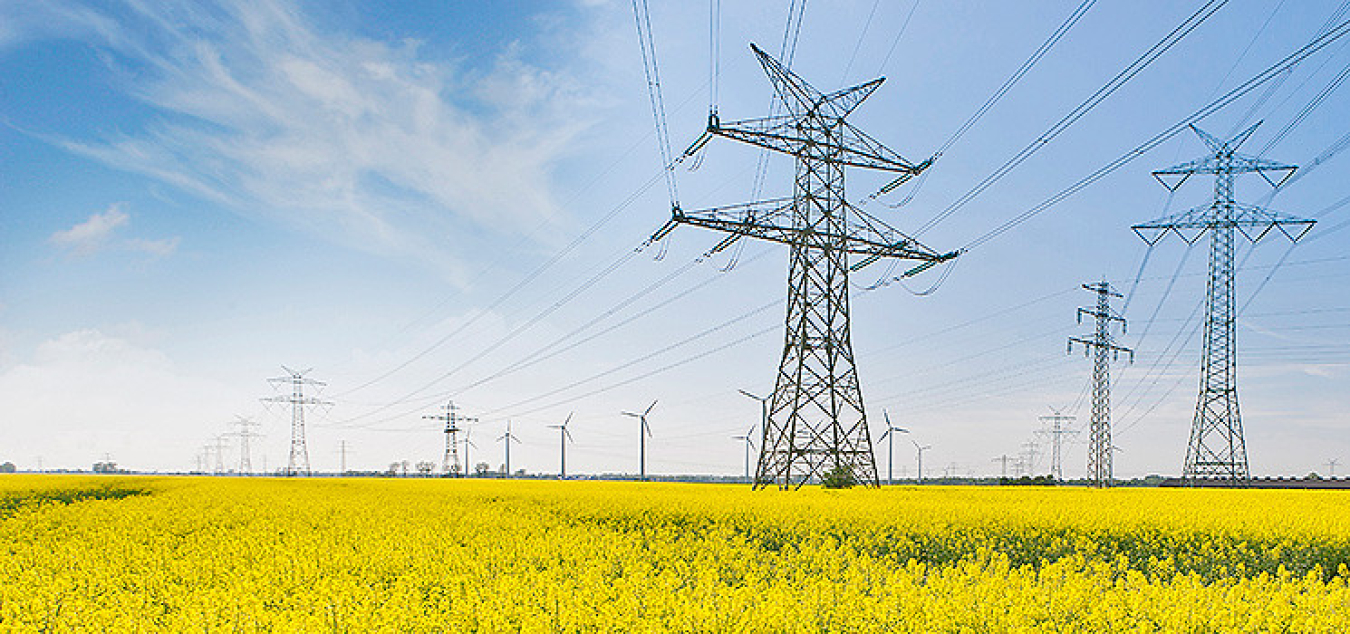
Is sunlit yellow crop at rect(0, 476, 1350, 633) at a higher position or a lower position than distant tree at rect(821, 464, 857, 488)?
higher

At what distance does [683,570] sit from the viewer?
9.84m

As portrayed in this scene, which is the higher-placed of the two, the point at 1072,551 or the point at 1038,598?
the point at 1038,598

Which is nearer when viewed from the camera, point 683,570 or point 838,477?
point 683,570

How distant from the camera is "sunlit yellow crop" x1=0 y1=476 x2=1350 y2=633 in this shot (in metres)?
6.45

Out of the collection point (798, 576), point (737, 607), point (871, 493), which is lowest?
point (871, 493)

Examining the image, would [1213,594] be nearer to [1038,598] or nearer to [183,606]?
[1038,598]

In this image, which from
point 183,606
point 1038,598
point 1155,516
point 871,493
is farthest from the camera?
point 871,493

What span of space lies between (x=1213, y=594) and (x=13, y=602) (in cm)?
1088

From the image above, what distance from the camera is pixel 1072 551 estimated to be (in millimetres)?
14547

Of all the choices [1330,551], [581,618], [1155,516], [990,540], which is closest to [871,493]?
[1155,516]

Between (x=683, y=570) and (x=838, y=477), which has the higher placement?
(x=683, y=570)

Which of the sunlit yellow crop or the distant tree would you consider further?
the distant tree

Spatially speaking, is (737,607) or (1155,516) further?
(1155,516)

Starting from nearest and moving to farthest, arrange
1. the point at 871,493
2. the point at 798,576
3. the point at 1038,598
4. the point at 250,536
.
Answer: the point at 1038,598 → the point at 798,576 → the point at 250,536 → the point at 871,493
